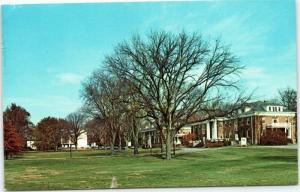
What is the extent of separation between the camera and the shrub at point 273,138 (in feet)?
24.0

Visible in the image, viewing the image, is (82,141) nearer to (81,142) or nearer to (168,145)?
(81,142)

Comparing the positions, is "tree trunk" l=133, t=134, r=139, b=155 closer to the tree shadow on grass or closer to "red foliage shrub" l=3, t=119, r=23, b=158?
"red foliage shrub" l=3, t=119, r=23, b=158

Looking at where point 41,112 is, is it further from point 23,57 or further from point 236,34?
point 236,34

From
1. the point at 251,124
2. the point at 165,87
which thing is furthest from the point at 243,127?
the point at 165,87

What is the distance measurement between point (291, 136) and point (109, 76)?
1.99 meters

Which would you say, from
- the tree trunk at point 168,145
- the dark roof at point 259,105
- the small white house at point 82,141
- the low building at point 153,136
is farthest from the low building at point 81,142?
the dark roof at point 259,105

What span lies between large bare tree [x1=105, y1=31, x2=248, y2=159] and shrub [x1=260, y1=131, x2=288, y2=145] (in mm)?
427

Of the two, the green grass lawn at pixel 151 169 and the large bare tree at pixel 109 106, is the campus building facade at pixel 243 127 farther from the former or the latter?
the large bare tree at pixel 109 106

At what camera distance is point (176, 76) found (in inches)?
292

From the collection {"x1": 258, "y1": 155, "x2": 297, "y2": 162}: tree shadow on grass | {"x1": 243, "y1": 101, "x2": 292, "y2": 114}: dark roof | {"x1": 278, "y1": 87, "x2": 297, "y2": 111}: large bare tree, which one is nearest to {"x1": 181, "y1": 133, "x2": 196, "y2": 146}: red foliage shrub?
{"x1": 243, "y1": 101, "x2": 292, "y2": 114}: dark roof

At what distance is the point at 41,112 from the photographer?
716 centimetres

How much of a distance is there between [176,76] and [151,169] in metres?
1.00

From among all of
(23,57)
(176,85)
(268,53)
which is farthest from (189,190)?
(23,57)

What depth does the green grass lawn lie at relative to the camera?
7.21m
